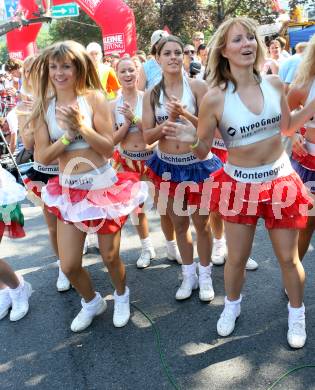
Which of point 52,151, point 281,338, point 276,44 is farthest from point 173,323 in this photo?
point 276,44

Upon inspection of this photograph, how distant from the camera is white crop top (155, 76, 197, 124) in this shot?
107 inches

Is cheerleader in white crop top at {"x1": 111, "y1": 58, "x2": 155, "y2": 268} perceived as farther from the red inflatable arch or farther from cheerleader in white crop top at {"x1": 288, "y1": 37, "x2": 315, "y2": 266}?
the red inflatable arch

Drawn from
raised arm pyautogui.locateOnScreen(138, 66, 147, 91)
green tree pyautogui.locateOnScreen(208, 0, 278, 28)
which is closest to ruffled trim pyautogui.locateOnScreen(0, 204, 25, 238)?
raised arm pyautogui.locateOnScreen(138, 66, 147, 91)

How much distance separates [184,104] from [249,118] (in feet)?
2.22

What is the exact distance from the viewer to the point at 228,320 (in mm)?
2584

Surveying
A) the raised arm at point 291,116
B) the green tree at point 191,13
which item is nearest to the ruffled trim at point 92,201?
the raised arm at point 291,116

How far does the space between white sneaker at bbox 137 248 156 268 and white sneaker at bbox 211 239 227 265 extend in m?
0.56

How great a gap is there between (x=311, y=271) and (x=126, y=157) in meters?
1.75

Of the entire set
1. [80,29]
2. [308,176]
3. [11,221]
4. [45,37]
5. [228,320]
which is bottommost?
[45,37]

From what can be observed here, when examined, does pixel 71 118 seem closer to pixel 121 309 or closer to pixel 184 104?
pixel 184 104

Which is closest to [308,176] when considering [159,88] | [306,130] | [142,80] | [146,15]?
[306,130]

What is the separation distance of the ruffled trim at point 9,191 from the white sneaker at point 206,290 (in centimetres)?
142

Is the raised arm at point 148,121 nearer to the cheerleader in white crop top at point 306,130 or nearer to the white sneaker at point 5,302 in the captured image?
the cheerleader in white crop top at point 306,130

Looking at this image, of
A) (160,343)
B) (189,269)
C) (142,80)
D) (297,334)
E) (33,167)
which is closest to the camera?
(297,334)
